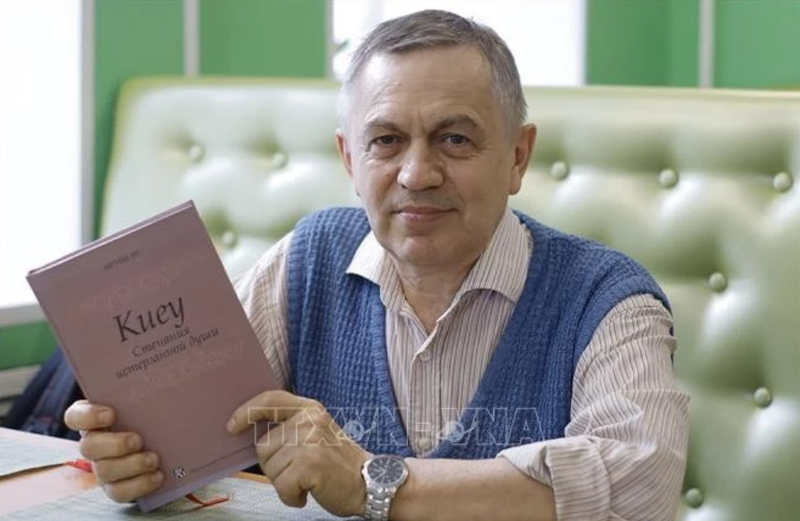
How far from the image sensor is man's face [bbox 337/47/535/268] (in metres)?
1.40

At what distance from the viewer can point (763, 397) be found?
70.5 inches

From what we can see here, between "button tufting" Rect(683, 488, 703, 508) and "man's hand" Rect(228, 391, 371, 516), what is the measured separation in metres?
0.81

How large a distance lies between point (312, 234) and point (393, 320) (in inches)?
8.0

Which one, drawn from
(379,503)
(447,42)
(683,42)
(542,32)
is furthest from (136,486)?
(683,42)

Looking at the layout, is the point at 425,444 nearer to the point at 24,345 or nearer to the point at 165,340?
the point at 165,340

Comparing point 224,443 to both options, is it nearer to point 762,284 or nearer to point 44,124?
point 762,284

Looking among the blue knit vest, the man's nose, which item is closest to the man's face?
the man's nose

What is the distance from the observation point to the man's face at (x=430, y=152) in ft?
4.59

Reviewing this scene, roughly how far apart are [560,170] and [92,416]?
1034mm

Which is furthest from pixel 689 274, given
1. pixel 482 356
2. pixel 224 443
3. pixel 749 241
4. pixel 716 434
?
pixel 224 443

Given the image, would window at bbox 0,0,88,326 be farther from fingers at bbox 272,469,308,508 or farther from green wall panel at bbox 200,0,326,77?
fingers at bbox 272,469,308,508

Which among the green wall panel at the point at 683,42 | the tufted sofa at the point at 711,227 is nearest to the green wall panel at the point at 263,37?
the tufted sofa at the point at 711,227

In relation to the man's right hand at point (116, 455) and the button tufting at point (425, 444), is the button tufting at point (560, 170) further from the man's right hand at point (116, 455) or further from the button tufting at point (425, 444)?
the man's right hand at point (116, 455)

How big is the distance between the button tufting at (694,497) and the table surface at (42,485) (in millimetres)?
806
